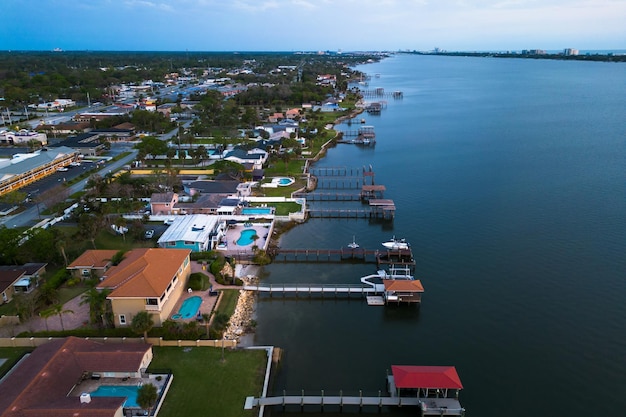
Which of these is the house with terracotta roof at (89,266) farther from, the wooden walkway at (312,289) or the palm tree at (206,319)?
the wooden walkway at (312,289)

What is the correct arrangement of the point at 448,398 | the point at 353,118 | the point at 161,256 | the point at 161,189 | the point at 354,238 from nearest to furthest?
the point at 448,398, the point at 161,256, the point at 354,238, the point at 161,189, the point at 353,118

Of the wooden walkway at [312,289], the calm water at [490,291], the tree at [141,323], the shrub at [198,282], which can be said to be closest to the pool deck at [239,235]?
the calm water at [490,291]

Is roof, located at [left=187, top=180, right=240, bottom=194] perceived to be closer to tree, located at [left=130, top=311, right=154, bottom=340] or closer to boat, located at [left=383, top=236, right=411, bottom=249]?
boat, located at [left=383, top=236, right=411, bottom=249]

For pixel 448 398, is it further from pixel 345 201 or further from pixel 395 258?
pixel 345 201

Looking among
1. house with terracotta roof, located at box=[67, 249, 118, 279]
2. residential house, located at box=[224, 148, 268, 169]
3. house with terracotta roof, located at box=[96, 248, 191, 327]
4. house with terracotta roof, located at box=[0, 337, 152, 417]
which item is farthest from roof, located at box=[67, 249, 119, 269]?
residential house, located at box=[224, 148, 268, 169]

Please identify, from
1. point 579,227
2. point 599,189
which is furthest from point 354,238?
point 599,189

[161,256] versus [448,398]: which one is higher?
[161,256]

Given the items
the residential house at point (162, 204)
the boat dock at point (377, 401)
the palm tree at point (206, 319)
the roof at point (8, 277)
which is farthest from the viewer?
the residential house at point (162, 204)
